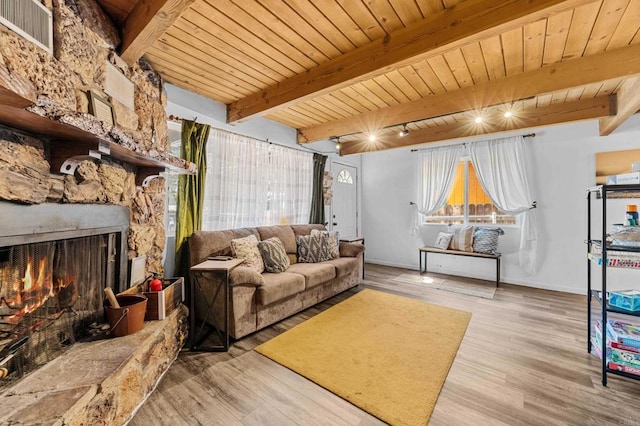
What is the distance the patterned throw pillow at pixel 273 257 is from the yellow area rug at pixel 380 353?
69 cm

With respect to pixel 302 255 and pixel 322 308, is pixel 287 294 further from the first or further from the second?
pixel 302 255

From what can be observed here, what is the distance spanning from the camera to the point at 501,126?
12.2 ft

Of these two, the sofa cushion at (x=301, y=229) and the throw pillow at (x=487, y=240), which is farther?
the throw pillow at (x=487, y=240)

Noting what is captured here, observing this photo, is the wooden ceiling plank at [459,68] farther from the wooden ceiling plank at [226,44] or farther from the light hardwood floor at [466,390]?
the light hardwood floor at [466,390]

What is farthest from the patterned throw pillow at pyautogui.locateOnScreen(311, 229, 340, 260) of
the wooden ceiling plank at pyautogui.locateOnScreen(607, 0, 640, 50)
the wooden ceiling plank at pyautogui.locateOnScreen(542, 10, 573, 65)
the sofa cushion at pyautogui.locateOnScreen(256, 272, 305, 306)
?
the wooden ceiling plank at pyautogui.locateOnScreen(607, 0, 640, 50)

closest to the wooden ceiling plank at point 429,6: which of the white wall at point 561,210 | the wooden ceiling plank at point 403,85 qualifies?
the wooden ceiling plank at point 403,85

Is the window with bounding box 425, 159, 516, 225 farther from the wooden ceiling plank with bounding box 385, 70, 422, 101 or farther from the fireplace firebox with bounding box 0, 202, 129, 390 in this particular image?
the fireplace firebox with bounding box 0, 202, 129, 390

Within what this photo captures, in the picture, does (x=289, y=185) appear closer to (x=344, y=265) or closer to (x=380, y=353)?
(x=344, y=265)

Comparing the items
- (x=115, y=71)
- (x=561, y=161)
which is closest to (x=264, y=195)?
(x=115, y=71)

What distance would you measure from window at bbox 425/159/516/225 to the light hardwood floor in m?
2.26

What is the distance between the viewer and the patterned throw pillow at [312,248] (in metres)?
3.61

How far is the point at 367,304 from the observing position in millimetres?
3260

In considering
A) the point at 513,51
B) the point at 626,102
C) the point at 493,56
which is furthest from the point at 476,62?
the point at 626,102

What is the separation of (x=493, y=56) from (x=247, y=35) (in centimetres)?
210
